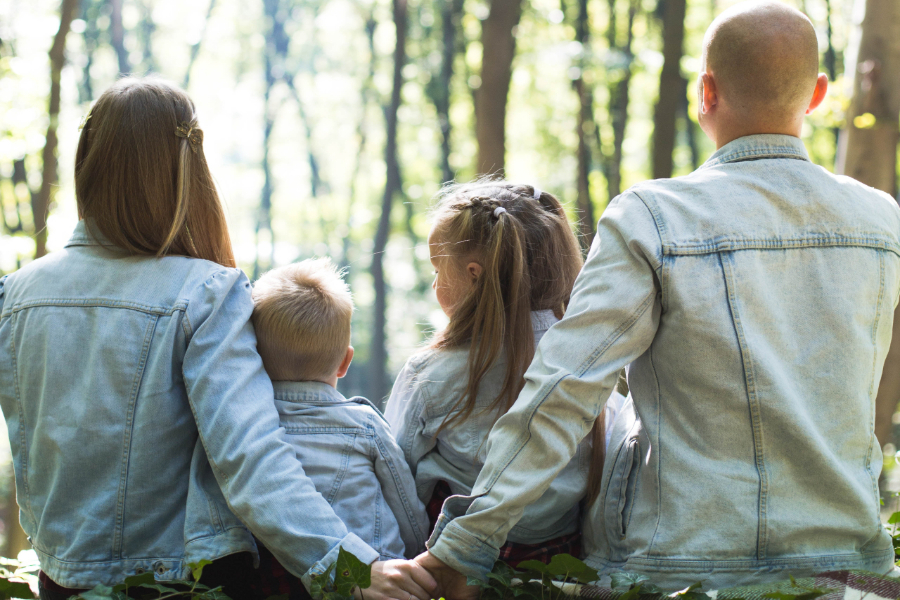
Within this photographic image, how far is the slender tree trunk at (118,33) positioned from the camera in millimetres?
19156

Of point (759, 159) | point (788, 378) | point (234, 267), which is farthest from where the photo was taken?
point (234, 267)

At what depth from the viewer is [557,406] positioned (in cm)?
189

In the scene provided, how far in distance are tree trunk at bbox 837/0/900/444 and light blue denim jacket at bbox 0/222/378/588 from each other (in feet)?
13.5

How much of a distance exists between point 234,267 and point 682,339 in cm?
130

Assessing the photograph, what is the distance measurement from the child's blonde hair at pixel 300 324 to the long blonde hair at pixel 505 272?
1.08 feet

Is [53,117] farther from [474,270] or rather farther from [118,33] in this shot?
[118,33]

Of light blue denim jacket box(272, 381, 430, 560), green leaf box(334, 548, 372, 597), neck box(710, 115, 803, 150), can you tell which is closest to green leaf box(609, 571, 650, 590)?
green leaf box(334, 548, 372, 597)

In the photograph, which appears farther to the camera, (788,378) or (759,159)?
(759,159)

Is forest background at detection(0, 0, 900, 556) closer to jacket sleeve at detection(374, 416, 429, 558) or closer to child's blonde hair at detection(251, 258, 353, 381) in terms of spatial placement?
child's blonde hair at detection(251, 258, 353, 381)

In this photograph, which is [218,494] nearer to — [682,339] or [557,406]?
[557,406]

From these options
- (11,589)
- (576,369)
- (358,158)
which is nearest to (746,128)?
(576,369)

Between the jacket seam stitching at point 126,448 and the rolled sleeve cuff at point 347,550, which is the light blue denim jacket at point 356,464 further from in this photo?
the jacket seam stitching at point 126,448

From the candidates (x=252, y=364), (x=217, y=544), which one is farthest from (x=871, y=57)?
(x=217, y=544)

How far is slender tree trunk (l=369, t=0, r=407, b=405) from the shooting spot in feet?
63.1
